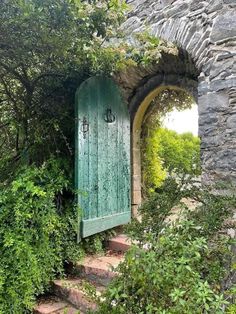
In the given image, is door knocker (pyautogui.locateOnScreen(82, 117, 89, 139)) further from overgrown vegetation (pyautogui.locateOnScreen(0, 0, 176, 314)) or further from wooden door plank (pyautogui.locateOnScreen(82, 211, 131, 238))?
wooden door plank (pyautogui.locateOnScreen(82, 211, 131, 238))

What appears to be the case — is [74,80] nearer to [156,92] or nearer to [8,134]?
[8,134]

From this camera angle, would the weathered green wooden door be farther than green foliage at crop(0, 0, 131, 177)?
Yes

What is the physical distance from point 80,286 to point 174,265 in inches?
46.8

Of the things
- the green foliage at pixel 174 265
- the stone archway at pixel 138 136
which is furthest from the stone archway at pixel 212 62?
the stone archway at pixel 138 136

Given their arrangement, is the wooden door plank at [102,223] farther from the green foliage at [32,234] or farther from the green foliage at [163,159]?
the green foliage at [163,159]

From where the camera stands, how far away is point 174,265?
1.28m

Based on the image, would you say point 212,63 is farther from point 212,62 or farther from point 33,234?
point 33,234

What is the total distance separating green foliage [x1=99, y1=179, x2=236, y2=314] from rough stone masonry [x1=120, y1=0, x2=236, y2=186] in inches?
29.7

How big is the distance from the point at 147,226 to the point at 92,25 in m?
1.62

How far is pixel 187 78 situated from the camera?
3.20m

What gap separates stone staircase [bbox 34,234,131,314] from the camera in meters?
2.30

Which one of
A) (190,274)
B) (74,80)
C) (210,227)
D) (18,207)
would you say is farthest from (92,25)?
(190,274)

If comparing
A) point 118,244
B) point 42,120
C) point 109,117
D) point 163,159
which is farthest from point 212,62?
point 163,159

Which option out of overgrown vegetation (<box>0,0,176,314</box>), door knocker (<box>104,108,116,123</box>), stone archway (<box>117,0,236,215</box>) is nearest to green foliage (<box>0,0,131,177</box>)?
overgrown vegetation (<box>0,0,176,314</box>)
